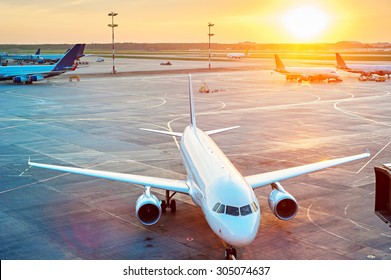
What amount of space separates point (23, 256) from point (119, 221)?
240 inches

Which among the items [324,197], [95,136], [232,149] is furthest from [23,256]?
[95,136]

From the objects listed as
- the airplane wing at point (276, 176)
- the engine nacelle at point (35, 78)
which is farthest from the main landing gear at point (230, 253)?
the engine nacelle at point (35, 78)

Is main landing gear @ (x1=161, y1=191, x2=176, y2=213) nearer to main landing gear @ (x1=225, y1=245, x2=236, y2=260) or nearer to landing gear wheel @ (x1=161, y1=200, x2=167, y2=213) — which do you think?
landing gear wheel @ (x1=161, y1=200, x2=167, y2=213)

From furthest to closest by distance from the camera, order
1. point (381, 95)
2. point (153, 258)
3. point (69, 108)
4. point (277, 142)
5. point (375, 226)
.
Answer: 1. point (381, 95)
2. point (69, 108)
3. point (277, 142)
4. point (375, 226)
5. point (153, 258)

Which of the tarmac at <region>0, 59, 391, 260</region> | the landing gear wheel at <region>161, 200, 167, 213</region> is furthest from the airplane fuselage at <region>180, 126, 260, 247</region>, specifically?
the landing gear wheel at <region>161, 200, 167, 213</region>

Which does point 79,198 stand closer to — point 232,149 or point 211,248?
point 211,248

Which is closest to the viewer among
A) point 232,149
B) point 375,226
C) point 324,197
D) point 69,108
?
point 375,226

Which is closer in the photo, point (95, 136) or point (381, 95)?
point (95, 136)

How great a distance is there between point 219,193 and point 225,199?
1.79ft

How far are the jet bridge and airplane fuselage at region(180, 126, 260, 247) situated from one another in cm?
501

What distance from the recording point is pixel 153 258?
23.0m

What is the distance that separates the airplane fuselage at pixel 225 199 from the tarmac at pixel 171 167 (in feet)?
8.83

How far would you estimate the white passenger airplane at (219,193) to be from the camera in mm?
20406

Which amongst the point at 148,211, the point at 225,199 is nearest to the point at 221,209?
the point at 225,199
